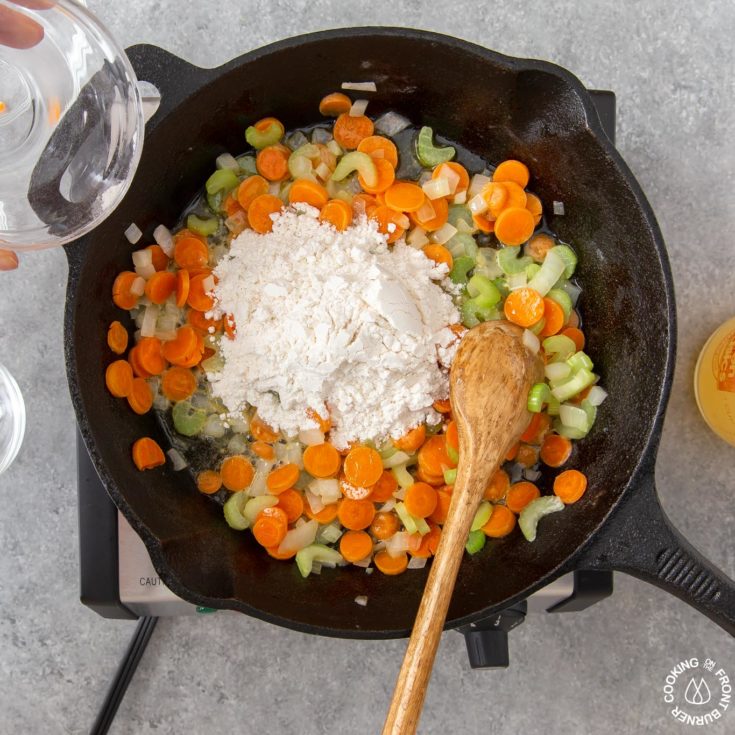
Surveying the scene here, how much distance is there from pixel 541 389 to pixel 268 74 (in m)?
0.77

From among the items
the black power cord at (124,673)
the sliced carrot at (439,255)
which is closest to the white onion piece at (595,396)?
the sliced carrot at (439,255)

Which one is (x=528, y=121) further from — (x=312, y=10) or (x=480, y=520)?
(x=480, y=520)

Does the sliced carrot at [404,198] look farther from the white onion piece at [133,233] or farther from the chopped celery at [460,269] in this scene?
the white onion piece at [133,233]

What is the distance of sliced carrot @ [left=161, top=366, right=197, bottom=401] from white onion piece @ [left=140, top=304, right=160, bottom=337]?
81 millimetres

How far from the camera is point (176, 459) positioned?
155 centimetres

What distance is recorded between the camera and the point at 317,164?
5.17 ft

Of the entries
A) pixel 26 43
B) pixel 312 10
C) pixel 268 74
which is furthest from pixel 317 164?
pixel 26 43

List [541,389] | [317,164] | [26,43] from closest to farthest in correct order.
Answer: [26,43]
[541,389]
[317,164]

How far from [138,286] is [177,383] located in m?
0.20

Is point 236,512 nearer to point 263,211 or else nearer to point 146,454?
point 146,454

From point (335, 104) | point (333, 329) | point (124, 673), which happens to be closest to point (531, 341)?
point (333, 329)

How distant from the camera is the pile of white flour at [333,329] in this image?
140 cm

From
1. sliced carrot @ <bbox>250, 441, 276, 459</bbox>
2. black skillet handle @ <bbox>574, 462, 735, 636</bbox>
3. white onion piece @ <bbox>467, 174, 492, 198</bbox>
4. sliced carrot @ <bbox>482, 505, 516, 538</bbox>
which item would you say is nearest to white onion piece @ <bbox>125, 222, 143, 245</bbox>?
sliced carrot @ <bbox>250, 441, 276, 459</bbox>

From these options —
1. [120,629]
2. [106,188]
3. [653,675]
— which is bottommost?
[120,629]
